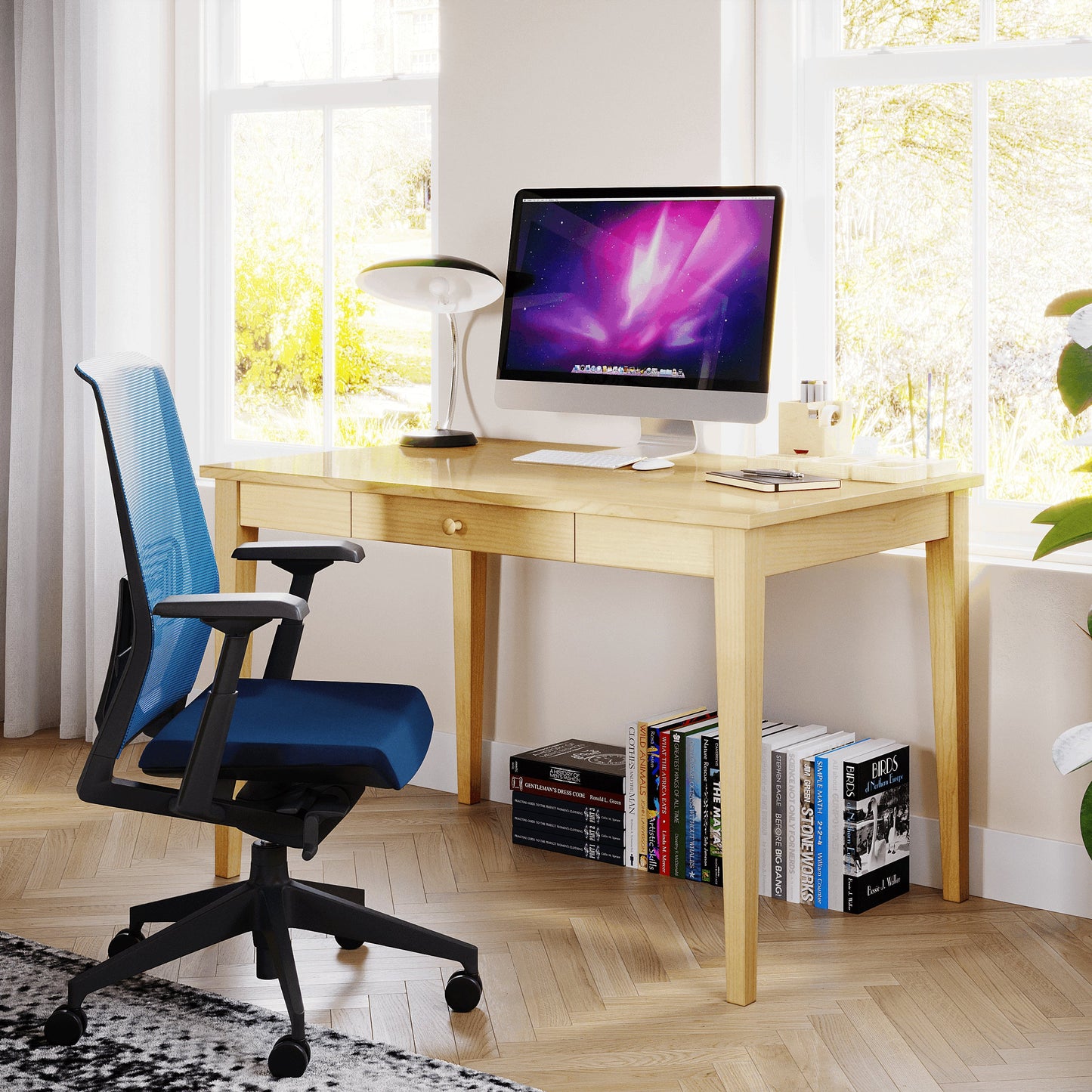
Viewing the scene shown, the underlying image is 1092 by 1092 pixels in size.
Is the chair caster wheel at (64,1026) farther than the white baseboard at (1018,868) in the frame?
No

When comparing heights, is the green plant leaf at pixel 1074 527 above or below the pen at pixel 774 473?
below

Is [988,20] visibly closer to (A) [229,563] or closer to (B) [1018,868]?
(B) [1018,868]

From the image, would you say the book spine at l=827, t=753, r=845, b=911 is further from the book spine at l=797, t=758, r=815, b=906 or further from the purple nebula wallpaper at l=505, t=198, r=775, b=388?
the purple nebula wallpaper at l=505, t=198, r=775, b=388

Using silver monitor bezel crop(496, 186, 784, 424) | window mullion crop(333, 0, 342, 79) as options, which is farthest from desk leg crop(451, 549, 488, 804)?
window mullion crop(333, 0, 342, 79)

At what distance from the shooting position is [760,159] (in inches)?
119

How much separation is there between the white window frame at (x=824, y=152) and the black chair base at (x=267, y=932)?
1343 mm

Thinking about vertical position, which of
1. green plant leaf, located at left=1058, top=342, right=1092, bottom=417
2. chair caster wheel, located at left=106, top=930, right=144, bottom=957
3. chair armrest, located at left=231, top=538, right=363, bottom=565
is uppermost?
green plant leaf, located at left=1058, top=342, right=1092, bottom=417

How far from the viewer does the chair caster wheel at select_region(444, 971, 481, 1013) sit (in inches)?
88.9

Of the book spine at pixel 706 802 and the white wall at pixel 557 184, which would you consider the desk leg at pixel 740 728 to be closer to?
the book spine at pixel 706 802

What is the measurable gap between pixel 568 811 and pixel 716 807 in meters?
0.34

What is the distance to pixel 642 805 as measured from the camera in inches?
115

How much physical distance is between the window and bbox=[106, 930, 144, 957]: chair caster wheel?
1.62m

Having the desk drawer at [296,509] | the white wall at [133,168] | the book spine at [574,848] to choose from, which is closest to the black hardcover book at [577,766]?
the book spine at [574,848]

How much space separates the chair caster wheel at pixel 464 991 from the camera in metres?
2.26
